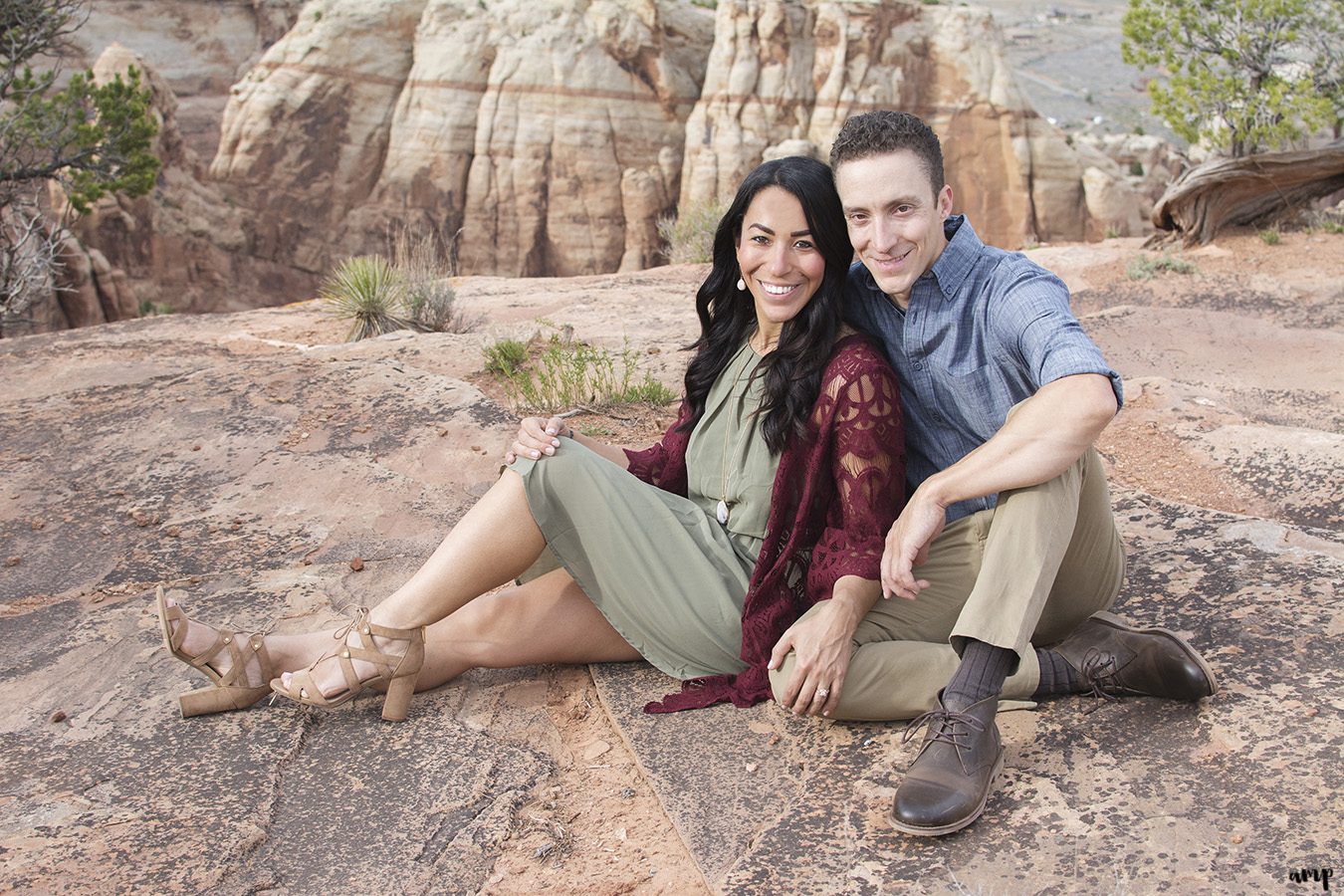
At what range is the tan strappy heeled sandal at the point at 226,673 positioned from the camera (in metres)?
2.72

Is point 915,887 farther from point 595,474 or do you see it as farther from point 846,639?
point 595,474

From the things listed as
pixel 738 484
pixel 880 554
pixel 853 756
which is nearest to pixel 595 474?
pixel 738 484

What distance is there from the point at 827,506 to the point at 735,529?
242 millimetres

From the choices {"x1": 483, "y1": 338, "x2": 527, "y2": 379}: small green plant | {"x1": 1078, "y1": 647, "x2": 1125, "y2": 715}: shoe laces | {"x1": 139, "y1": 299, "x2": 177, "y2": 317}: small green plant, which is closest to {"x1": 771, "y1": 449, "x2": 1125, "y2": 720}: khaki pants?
{"x1": 1078, "y1": 647, "x2": 1125, "y2": 715}: shoe laces

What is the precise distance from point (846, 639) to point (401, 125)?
Result: 2412 cm

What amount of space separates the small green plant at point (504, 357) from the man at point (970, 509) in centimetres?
371

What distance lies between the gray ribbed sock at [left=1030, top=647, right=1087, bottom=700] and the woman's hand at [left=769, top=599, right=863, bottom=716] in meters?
0.45

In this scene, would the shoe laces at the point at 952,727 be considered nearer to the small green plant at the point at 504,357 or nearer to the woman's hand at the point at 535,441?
the woman's hand at the point at 535,441

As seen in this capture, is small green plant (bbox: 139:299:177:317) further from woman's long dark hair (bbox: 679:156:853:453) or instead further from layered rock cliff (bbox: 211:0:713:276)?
woman's long dark hair (bbox: 679:156:853:453)

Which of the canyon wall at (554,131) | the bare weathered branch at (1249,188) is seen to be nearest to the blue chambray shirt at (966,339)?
the bare weathered branch at (1249,188)

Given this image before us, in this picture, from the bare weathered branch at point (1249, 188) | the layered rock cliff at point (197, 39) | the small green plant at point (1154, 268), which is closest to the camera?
the small green plant at point (1154, 268)

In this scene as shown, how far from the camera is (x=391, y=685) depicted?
108 inches

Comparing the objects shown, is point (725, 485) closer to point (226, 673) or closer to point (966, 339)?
point (966, 339)

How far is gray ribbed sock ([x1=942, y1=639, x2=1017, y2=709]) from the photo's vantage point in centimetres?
224
